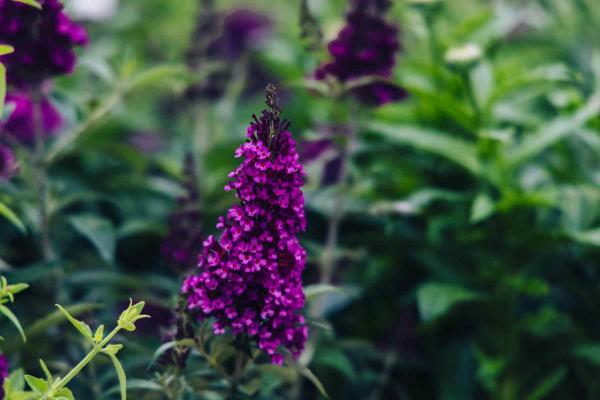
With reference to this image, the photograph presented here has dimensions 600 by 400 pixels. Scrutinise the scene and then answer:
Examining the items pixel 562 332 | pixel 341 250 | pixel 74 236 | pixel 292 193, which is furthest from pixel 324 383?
pixel 292 193

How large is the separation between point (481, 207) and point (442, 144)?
25 cm

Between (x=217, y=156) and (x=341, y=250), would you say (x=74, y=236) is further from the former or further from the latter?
(x=341, y=250)

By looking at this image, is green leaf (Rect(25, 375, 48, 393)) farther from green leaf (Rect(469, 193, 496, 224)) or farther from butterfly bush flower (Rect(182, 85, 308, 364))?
green leaf (Rect(469, 193, 496, 224))

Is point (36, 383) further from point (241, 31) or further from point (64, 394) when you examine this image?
point (241, 31)

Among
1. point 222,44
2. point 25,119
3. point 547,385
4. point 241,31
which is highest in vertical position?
point 241,31

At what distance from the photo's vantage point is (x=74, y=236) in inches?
89.0

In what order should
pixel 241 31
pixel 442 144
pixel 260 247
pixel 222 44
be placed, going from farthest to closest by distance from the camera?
pixel 241 31
pixel 222 44
pixel 442 144
pixel 260 247

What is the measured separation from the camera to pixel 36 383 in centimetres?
112

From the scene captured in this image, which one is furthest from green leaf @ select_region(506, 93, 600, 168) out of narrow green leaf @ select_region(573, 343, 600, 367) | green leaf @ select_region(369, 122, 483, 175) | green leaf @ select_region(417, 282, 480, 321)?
narrow green leaf @ select_region(573, 343, 600, 367)

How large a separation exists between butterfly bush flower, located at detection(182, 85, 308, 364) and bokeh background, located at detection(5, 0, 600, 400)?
44 centimetres

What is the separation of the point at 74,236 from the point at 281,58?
1087mm

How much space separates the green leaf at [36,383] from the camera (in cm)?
111

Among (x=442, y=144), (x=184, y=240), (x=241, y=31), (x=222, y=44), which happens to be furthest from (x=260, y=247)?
(x=241, y=31)

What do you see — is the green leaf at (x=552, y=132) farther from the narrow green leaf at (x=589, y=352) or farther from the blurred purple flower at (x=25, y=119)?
the blurred purple flower at (x=25, y=119)
